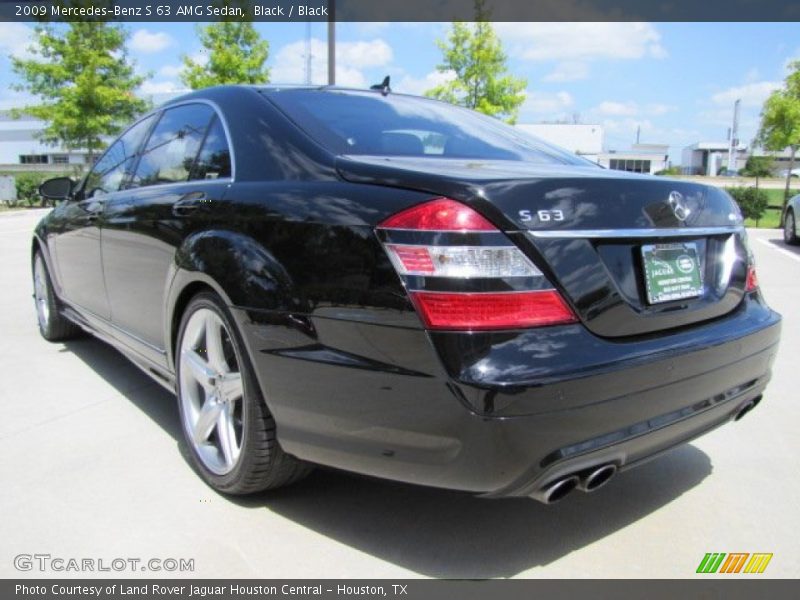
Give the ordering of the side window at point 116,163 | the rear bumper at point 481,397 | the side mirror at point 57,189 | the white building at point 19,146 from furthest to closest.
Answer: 1. the white building at point 19,146
2. the side mirror at point 57,189
3. the side window at point 116,163
4. the rear bumper at point 481,397

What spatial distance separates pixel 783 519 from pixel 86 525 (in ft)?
8.36

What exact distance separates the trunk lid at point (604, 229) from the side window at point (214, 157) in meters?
0.71

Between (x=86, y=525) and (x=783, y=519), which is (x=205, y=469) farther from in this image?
(x=783, y=519)

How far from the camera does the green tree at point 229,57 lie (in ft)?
73.9

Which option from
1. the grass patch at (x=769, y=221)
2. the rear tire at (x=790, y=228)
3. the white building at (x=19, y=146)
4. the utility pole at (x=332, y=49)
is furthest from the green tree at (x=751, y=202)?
the white building at (x=19, y=146)

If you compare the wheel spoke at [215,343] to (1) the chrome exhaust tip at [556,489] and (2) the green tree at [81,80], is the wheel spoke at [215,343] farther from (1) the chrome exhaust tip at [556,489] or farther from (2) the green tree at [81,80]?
(2) the green tree at [81,80]

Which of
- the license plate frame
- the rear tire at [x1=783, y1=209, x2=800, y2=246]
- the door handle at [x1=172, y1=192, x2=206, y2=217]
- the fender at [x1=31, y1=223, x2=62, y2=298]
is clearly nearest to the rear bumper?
the license plate frame

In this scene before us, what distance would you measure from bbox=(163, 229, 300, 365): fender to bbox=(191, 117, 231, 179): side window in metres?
0.29

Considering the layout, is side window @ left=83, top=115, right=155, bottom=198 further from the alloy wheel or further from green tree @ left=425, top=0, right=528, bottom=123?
green tree @ left=425, top=0, right=528, bottom=123

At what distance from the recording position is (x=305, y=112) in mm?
2645

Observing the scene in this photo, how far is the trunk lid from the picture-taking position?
1942 millimetres

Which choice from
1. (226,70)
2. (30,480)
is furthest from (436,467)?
(226,70)

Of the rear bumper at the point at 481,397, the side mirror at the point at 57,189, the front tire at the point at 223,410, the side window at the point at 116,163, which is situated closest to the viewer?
the rear bumper at the point at 481,397

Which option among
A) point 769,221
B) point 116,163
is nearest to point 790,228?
point 116,163
